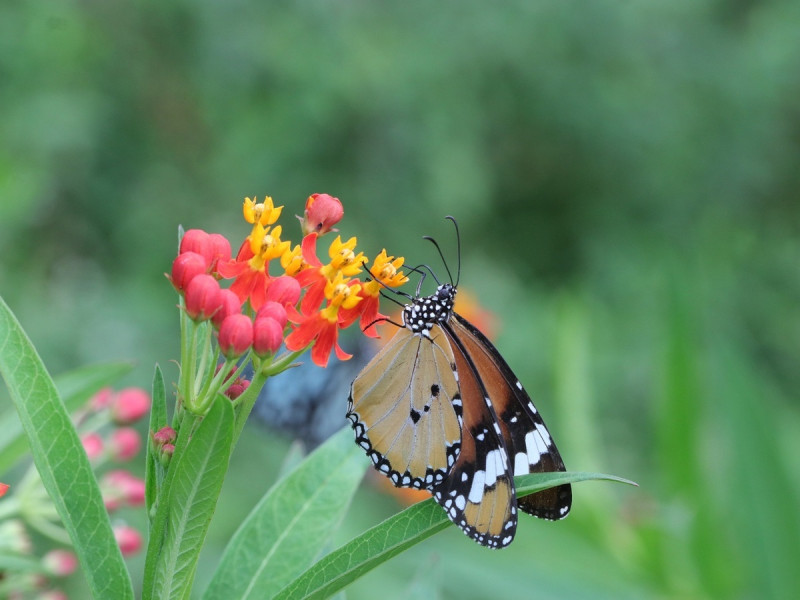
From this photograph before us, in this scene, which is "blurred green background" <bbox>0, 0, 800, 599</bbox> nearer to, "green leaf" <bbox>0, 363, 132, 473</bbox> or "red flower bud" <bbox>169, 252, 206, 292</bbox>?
"green leaf" <bbox>0, 363, 132, 473</bbox>

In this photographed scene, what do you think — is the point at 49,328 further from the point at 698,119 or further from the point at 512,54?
the point at 698,119

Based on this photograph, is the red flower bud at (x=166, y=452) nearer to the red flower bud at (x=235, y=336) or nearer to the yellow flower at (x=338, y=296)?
the red flower bud at (x=235, y=336)

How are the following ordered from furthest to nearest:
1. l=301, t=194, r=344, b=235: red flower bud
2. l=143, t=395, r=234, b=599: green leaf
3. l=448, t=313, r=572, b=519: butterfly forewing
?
l=448, t=313, r=572, b=519: butterfly forewing, l=301, t=194, r=344, b=235: red flower bud, l=143, t=395, r=234, b=599: green leaf

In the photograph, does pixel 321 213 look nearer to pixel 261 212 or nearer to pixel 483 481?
pixel 261 212

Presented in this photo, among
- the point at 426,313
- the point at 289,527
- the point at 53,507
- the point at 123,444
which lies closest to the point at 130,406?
the point at 123,444

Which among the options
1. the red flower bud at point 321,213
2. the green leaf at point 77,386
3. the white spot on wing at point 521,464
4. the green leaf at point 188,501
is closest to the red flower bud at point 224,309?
the green leaf at point 188,501

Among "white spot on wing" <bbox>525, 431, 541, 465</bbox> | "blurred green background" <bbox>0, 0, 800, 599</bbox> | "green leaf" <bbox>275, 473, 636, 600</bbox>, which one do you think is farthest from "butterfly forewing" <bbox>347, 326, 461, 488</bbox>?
"blurred green background" <bbox>0, 0, 800, 599</bbox>
